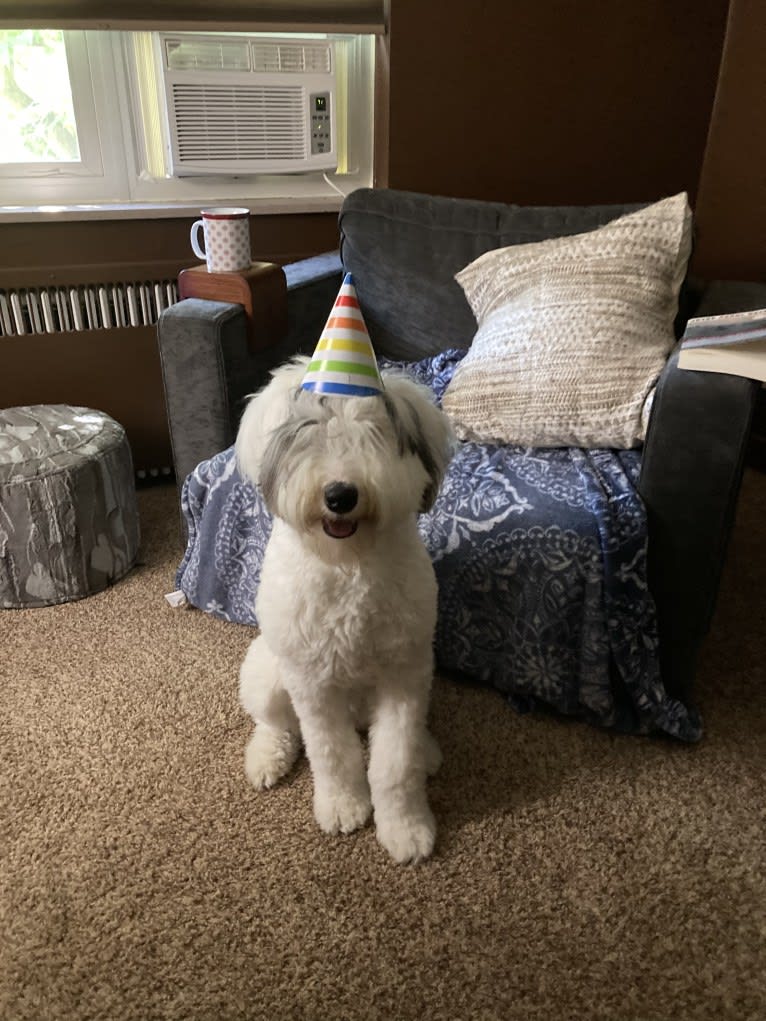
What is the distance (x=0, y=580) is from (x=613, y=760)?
5.30ft

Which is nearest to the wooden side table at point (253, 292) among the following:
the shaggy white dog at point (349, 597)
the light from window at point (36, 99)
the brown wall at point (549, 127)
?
the brown wall at point (549, 127)

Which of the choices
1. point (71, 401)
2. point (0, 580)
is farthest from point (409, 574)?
point (71, 401)

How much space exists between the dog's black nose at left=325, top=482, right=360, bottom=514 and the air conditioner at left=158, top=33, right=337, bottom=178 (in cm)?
189

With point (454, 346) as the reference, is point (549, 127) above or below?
above

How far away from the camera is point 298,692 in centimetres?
133

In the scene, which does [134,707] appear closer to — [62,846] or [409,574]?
[62,846]

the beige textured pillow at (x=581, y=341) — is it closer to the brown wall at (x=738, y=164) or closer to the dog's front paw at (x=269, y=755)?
the dog's front paw at (x=269, y=755)

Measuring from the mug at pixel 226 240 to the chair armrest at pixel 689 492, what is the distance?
113 cm

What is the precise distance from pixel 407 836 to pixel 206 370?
116 centimetres

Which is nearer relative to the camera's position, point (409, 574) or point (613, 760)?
point (409, 574)

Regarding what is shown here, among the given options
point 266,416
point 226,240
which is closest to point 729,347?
point 266,416

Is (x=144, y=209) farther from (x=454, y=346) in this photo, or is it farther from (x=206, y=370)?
(x=454, y=346)

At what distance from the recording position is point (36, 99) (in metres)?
→ 2.41

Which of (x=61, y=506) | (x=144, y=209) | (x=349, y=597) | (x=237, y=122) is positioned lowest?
(x=61, y=506)
